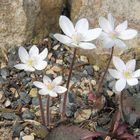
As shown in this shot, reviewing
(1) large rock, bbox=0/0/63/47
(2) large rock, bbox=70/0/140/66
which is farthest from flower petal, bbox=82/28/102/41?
(1) large rock, bbox=0/0/63/47

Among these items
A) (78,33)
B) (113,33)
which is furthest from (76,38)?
(113,33)

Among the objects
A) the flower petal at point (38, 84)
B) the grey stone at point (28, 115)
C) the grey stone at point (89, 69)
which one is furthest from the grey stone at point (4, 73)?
the flower petal at point (38, 84)

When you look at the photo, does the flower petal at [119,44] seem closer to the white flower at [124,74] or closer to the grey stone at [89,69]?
the white flower at [124,74]

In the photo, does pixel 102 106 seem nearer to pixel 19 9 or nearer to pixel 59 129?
pixel 59 129

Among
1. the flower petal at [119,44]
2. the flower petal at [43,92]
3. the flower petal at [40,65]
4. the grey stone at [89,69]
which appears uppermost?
the flower petal at [119,44]

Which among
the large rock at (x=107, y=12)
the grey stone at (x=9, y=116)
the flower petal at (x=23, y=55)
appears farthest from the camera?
the large rock at (x=107, y=12)

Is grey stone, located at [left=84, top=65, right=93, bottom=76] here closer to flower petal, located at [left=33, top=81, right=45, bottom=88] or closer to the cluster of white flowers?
the cluster of white flowers
